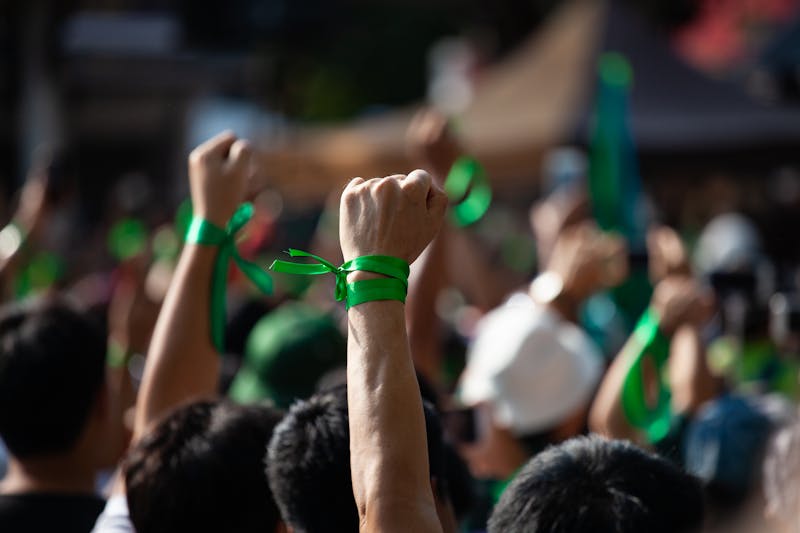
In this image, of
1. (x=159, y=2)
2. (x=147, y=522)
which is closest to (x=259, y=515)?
(x=147, y=522)

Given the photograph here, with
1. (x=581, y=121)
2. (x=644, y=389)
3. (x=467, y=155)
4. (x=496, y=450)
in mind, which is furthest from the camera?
(x=581, y=121)

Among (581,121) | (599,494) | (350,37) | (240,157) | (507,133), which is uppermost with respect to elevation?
(240,157)

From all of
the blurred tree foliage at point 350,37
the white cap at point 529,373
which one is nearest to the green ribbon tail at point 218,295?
the white cap at point 529,373

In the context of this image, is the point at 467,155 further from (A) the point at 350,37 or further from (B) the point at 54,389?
(A) the point at 350,37

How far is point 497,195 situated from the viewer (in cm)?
1503

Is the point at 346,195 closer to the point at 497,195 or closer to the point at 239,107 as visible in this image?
the point at 497,195

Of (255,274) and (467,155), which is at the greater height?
(255,274)

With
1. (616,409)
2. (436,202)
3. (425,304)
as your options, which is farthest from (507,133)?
(436,202)

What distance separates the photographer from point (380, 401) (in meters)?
1.67

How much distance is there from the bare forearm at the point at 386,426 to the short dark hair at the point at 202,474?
1.42ft

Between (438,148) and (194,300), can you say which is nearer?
(194,300)

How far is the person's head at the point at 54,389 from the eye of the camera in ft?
8.37

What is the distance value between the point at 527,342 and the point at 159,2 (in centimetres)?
1558

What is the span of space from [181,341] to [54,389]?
1.02 ft
